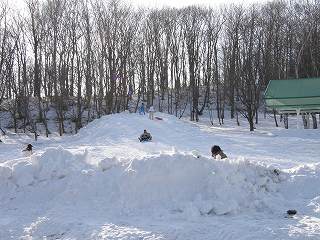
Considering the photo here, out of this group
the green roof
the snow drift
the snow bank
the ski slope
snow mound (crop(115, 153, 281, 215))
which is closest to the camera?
the ski slope

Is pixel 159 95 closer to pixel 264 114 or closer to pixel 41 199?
pixel 264 114

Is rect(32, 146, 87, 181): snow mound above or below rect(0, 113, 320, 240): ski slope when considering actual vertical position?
above

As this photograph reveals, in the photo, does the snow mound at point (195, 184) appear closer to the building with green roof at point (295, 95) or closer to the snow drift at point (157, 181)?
the snow drift at point (157, 181)

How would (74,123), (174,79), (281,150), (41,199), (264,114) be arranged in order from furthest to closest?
1. (174,79)
2. (264,114)
3. (74,123)
4. (281,150)
5. (41,199)

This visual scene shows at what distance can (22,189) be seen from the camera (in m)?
11.3

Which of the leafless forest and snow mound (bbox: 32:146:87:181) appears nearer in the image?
snow mound (bbox: 32:146:87:181)

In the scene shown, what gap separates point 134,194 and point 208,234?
2.63 metres

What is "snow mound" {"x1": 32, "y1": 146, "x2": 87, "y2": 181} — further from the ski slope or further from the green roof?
the green roof

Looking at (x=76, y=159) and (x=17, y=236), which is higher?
(x=76, y=159)

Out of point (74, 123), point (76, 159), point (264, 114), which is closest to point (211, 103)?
point (264, 114)

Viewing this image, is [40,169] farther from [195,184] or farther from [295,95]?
[295,95]

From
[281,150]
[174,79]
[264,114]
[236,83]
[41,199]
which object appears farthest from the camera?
[174,79]

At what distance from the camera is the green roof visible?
84.0 feet

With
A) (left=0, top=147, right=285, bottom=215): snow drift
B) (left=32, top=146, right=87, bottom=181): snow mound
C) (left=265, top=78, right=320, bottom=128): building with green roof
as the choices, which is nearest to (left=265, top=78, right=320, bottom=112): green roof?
(left=265, top=78, right=320, bottom=128): building with green roof
